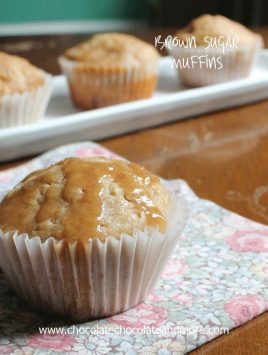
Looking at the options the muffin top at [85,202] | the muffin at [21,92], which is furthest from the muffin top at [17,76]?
the muffin top at [85,202]

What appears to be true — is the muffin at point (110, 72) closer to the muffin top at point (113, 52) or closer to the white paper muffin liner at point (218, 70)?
the muffin top at point (113, 52)

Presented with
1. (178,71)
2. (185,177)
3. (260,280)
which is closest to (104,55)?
(178,71)

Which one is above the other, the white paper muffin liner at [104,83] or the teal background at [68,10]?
the white paper muffin liner at [104,83]

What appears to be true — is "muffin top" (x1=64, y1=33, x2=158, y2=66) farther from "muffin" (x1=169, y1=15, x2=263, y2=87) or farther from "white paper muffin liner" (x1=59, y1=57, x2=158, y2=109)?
"muffin" (x1=169, y1=15, x2=263, y2=87)

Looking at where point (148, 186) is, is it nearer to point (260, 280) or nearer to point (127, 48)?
point (260, 280)

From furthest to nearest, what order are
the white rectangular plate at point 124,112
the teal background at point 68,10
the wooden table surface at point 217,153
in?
1. the teal background at point 68,10
2. the white rectangular plate at point 124,112
3. the wooden table surface at point 217,153

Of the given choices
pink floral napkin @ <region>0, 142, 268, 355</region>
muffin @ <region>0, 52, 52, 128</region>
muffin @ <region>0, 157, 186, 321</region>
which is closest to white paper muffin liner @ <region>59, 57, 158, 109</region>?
muffin @ <region>0, 52, 52, 128</region>

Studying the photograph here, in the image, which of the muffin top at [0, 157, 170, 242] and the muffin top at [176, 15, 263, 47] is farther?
the muffin top at [176, 15, 263, 47]
